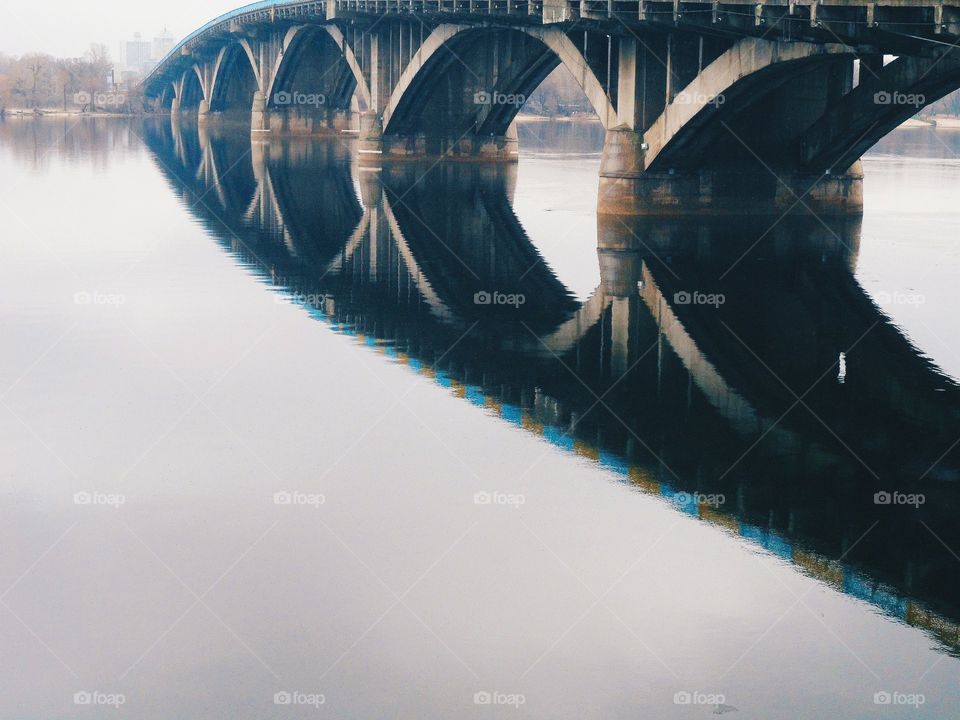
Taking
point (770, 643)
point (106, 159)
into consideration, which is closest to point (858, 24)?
point (770, 643)

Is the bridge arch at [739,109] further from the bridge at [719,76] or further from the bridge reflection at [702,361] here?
the bridge reflection at [702,361]

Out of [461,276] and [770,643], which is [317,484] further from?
[461,276]

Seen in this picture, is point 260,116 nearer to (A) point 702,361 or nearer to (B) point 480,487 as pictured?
(A) point 702,361

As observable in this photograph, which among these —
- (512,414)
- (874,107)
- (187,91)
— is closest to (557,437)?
(512,414)

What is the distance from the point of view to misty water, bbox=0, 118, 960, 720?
12.2 metres

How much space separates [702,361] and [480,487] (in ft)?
27.1

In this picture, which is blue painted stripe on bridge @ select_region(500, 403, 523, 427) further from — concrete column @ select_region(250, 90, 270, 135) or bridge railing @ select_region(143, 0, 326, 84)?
concrete column @ select_region(250, 90, 270, 135)

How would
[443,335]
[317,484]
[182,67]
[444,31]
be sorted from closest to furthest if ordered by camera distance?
[317,484] < [443,335] < [444,31] < [182,67]

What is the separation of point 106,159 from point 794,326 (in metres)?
63.8

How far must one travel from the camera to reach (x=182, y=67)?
166 meters

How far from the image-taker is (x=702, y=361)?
Result: 80.4 feet

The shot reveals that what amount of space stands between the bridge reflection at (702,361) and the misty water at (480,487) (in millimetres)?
83

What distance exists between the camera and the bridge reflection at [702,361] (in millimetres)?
15891

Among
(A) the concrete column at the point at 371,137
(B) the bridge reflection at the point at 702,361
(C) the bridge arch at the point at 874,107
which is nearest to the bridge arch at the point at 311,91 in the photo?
(A) the concrete column at the point at 371,137
